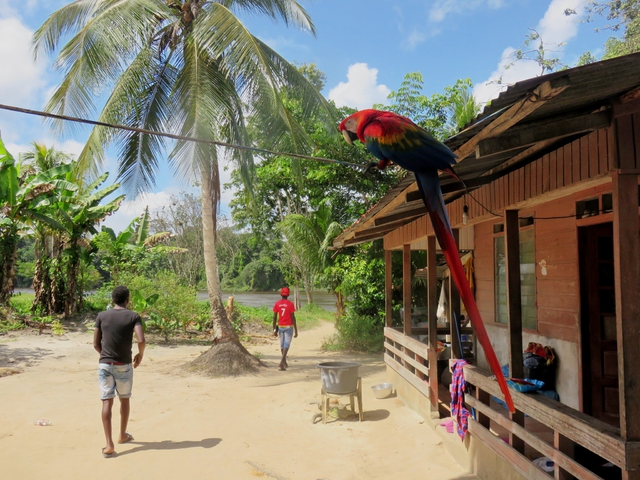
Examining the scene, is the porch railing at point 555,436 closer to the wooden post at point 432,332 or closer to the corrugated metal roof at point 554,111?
the wooden post at point 432,332

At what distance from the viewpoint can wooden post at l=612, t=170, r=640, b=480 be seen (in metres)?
2.68

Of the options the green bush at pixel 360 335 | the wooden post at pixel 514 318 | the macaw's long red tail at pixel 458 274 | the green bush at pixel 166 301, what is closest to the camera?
the macaw's long red tail at pixel 458 274

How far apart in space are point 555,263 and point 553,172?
2790 mm

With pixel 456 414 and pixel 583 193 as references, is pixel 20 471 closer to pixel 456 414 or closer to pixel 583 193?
pixel 456 414

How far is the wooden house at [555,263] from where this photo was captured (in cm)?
269

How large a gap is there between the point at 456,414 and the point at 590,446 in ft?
7.33

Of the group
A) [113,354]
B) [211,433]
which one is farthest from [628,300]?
[211,433]

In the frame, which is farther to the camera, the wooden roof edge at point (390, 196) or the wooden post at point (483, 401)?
the wooden post at point (483, 401)

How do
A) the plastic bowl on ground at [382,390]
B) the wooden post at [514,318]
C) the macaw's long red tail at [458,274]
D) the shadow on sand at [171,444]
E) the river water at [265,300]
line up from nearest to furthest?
the macaw's long red tail at [458,274] → the wooden post at [514,318] → the shadow on sand at [171,444] → the plastic bowl on ground at [382,390] → the river water at [265,300]

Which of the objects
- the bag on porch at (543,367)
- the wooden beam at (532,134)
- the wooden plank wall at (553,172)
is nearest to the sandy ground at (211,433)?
the bag on porch at (543,367)

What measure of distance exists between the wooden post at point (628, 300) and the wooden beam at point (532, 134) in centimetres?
35

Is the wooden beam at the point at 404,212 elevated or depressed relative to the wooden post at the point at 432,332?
elevated

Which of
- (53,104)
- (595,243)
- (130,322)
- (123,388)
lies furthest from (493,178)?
(53,104)

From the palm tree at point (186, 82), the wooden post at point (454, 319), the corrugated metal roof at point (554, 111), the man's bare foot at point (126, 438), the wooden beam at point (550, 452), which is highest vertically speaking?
the palm tree at point (186, 82)
